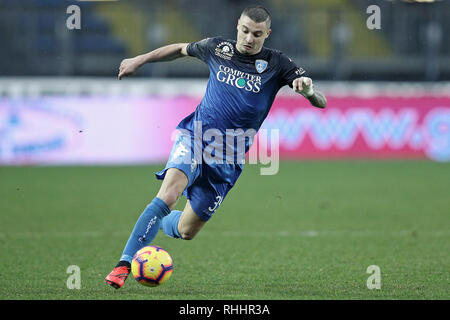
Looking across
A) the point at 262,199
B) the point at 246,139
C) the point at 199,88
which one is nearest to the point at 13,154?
the point at 199,88

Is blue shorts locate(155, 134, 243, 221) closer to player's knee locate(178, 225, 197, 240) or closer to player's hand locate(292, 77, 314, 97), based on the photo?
player's knee locate(178, 225, 197, 240)

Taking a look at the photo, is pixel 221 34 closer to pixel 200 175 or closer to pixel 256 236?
pixel 256 236

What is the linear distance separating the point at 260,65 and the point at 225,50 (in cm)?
33

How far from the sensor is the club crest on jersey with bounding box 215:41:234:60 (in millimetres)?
6301

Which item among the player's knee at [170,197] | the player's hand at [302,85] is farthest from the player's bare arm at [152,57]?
the player's hand at [302,85]

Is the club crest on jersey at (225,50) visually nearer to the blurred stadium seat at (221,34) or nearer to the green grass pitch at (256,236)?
the green grass pitch at (256,236)

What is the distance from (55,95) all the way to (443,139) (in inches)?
329

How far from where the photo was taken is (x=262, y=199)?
1234cm

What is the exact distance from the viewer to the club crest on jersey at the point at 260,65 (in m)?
6.20

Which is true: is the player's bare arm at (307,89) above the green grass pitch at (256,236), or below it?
above

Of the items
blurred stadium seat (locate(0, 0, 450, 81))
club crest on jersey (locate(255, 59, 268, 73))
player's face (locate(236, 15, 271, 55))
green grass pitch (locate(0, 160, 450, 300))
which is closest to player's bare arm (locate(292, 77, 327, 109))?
club crest on jersey (locate(255, 59, 268, 73))

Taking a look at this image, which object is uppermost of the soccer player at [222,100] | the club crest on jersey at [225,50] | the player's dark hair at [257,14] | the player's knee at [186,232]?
the player's dark hair at [257,14]

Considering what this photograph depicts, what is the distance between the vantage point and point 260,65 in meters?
6.21

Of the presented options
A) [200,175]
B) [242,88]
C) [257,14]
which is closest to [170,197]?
[200,175]
